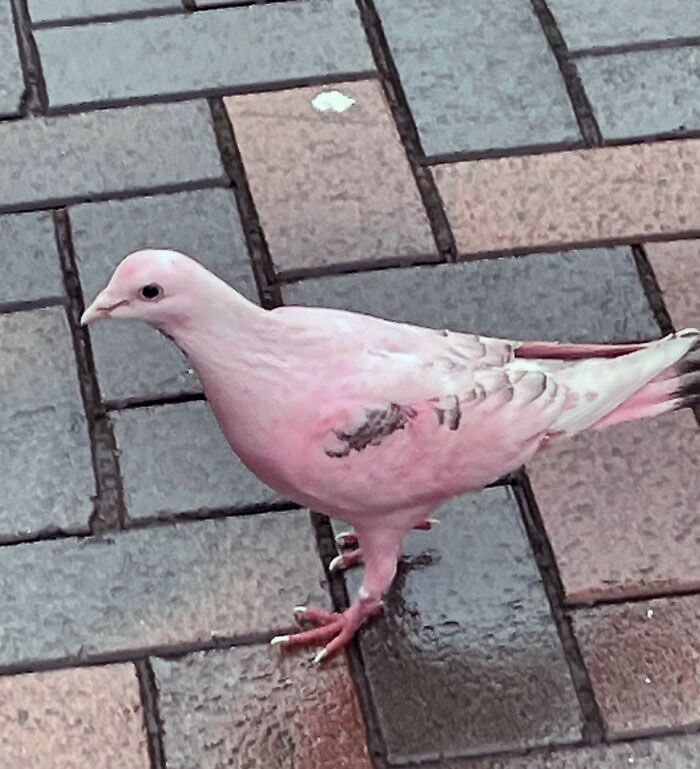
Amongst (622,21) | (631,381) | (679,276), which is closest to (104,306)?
(631,381)

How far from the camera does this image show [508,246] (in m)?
2.55

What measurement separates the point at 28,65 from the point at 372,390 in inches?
55.1

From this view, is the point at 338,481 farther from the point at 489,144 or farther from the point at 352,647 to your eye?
the point at 489,144

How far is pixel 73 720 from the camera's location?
6.53 ft

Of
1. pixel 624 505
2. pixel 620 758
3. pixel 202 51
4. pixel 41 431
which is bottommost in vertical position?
pixel 620 758

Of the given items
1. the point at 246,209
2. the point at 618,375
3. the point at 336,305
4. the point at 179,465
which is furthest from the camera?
the point at 246,209

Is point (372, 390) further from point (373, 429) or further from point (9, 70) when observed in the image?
point (9, 70)

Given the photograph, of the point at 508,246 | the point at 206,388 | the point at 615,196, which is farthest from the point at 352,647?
the point at 615,196

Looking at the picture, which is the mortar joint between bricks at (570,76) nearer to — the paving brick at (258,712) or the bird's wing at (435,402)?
the bird's wing at (435,402)

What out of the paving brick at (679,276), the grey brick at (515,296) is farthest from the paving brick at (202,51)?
the paving brick at (679,276)

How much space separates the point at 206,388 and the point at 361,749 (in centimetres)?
55

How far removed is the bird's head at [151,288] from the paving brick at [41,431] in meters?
0.59

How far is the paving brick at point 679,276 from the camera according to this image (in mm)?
2453

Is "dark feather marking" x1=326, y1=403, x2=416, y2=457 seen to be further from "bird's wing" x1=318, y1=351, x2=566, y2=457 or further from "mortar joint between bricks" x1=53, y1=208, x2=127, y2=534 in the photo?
"mortar joint between bricks" x1=53, y1=208, x2=127, y2=534
